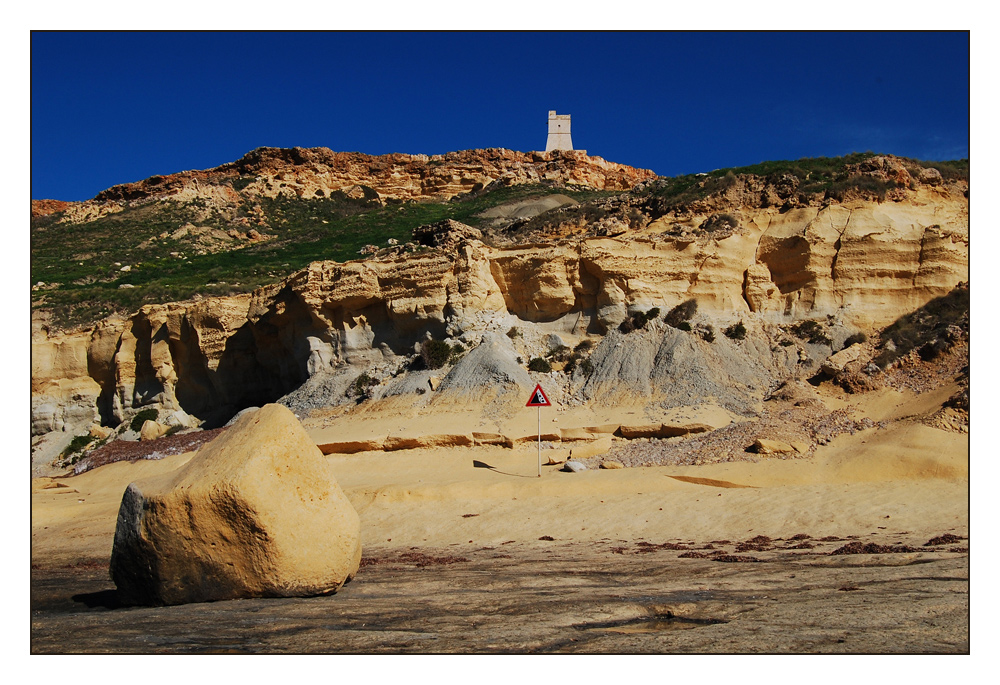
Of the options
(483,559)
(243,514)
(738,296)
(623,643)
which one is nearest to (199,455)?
(243,514)

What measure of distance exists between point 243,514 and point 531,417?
13.6 m

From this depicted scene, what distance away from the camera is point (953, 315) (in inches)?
851

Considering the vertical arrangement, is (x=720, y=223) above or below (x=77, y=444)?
above

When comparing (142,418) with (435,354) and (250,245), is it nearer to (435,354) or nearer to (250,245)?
(435,354)

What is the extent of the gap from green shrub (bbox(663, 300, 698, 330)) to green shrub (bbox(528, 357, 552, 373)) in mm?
4527

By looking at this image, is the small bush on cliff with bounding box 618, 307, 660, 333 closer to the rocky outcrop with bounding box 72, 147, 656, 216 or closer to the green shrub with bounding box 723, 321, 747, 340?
the green shrub with bounding box 723, 321, 747, 340

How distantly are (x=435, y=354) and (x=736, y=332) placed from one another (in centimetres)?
1039

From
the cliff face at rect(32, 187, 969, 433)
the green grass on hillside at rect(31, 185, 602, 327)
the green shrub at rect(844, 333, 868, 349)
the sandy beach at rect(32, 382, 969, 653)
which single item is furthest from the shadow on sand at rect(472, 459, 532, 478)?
the green grass on hillside at rect(31, 185, 602, 327)

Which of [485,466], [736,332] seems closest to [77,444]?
[485,466]

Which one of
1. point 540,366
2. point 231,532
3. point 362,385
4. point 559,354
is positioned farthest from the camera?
point 362,385

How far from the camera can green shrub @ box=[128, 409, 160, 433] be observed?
94.7 feet

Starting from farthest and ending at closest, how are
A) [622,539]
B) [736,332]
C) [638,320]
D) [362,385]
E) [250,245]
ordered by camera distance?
[250,245]
[362,385]
[638,320]
[736,332]
[622,539]

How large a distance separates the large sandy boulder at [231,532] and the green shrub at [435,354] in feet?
52.5

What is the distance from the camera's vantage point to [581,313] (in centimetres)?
2562
